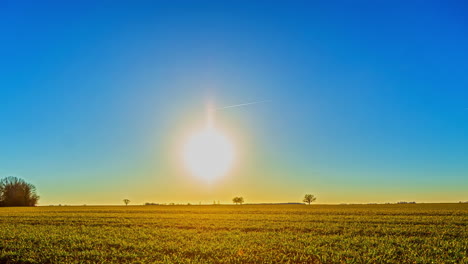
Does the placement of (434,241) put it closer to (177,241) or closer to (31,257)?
(177,241)

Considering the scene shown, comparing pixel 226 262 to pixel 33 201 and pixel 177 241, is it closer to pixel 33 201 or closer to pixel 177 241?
pixel 177 241

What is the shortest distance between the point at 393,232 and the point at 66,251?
74.5 ft

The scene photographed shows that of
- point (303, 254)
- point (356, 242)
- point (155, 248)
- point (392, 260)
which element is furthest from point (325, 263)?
point (155, 248)

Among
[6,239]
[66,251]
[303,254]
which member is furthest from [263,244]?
[6,239]

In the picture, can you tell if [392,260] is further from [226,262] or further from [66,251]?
[66,251]

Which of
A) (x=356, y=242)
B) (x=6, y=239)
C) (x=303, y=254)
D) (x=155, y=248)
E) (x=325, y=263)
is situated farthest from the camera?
(x=6, y=239)

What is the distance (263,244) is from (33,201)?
139046 millimetres

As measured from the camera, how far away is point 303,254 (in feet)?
48.6

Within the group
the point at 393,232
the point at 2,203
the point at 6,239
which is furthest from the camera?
the point at 2,203

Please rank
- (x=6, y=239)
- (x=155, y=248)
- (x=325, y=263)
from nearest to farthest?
(x=325, y=263)
(x=155, y=248)
(x=6, y=239)

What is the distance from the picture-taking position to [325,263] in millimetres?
13203

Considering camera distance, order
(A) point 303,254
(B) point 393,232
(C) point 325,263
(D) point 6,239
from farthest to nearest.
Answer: (B) point 393,232, (D) point 6,239, (A) point 303,254, (C) point 325,263

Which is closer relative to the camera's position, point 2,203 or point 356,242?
point 356,242

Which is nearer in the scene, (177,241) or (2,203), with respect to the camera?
(177,241)
